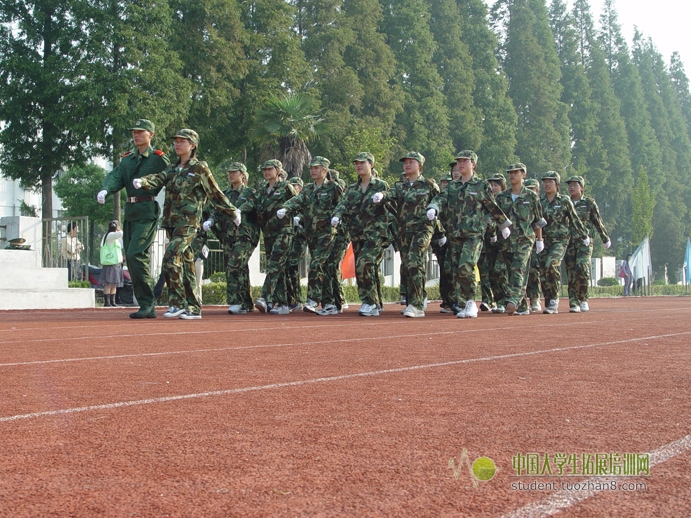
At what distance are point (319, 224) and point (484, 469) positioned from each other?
10.5 m

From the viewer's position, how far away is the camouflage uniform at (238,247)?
1358 cm

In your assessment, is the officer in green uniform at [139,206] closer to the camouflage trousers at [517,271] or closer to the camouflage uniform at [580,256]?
the camouflage trousers at [517,271]

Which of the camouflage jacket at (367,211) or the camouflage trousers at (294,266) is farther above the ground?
the camouflage jacket at (367,211)

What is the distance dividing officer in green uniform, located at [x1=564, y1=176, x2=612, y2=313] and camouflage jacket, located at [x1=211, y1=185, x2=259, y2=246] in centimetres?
515

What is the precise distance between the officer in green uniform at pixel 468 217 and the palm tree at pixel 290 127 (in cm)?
2101

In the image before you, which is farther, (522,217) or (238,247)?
(522,217)

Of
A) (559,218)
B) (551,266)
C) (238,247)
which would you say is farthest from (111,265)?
(559,218)

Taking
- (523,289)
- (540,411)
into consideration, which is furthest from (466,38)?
(540,411)

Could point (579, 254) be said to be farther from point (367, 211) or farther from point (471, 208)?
point (367, 211)

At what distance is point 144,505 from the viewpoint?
9.40 feet

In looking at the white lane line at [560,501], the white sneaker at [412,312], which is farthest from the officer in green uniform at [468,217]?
the white lane line at [560,501]

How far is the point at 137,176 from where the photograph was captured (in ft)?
37.8

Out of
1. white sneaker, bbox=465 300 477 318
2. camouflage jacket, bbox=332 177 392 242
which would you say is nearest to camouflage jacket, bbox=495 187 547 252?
white sneaker, bbox=465 300 477 318

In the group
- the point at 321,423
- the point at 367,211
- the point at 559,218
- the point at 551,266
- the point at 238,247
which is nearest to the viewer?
the point at 321,423
